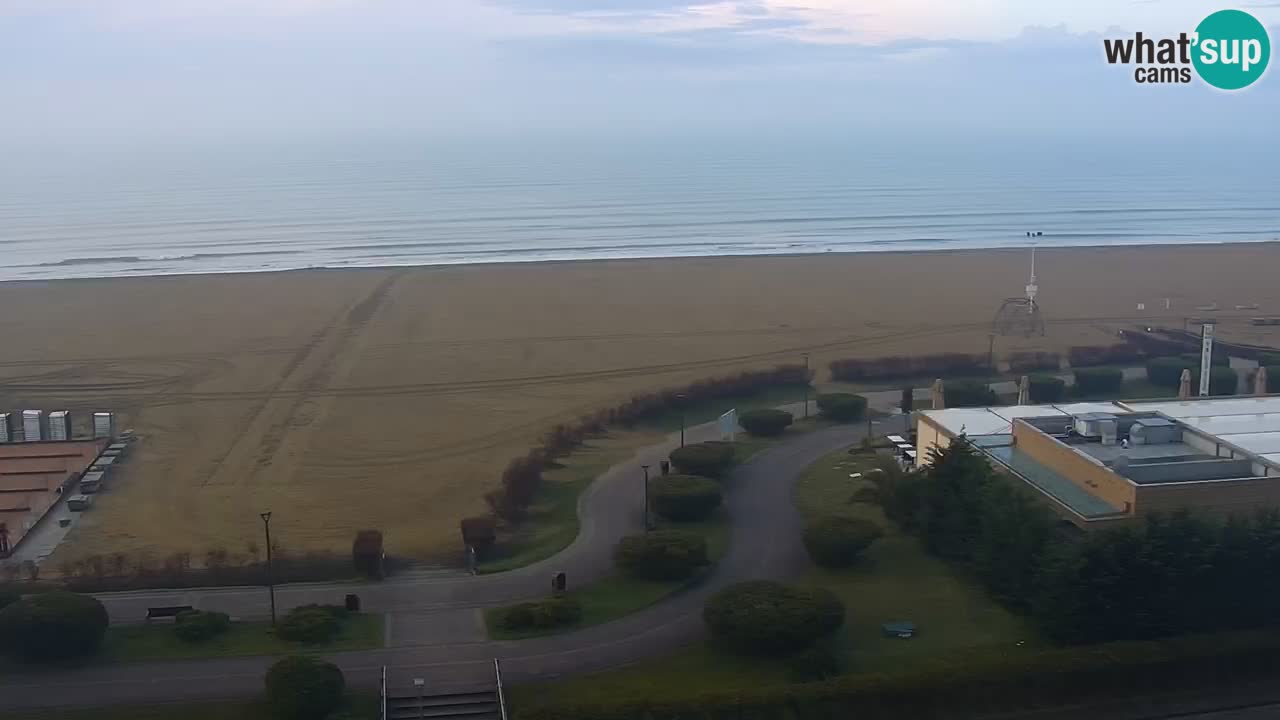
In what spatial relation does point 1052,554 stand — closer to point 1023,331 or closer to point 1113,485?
point 1113,485

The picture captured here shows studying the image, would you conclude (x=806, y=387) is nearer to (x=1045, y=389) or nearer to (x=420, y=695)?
(x=1045, y=389)

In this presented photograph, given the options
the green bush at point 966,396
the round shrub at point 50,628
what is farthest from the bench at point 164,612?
the green bush at point 966,396

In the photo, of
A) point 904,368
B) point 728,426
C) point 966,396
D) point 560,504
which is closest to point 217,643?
point 560,504

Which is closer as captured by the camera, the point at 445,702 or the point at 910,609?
the point at 445,702

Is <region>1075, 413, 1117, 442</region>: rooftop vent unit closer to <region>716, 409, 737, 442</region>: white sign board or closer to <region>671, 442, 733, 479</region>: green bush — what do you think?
<region>671, 442, 733, 479</region>: green bush

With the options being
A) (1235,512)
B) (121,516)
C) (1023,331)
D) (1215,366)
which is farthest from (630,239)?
(1235,512)

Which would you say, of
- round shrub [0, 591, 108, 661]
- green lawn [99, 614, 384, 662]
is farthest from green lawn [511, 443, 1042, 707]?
round shrub [0, 591, 108, 661]
